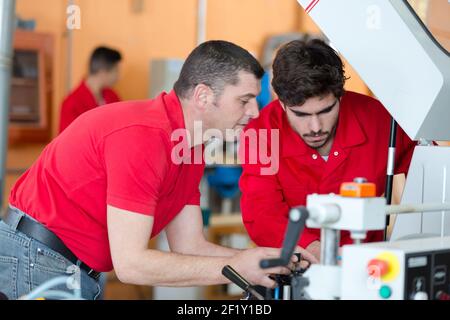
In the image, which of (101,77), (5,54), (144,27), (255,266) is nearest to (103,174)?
(255,266)

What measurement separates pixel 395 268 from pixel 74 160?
0.85 m

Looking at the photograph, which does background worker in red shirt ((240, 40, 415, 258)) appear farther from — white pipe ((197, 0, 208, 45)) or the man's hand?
white pipe ((197, 0, 208, 45))

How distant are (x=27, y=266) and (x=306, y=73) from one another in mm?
894

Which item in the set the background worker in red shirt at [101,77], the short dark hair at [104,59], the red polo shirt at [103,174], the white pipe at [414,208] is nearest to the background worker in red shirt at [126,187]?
the red polo shirt at [103,174]

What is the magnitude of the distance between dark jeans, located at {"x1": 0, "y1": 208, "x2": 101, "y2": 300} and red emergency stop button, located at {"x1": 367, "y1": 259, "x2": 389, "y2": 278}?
2.71ft

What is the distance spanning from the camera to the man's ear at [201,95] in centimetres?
180

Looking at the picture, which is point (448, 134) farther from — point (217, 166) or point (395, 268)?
point (217, 166)

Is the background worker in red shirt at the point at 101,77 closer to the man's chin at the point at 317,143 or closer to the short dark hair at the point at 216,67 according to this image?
the man's chin at the point at 317,143

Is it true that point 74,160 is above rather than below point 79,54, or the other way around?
below

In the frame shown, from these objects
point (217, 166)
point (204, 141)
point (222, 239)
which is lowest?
point (222, 239)

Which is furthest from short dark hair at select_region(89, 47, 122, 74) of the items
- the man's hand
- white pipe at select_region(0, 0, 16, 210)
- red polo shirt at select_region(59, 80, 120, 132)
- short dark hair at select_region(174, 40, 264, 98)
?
the man's hand

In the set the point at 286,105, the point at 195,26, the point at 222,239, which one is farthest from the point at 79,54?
the point at 286,105
